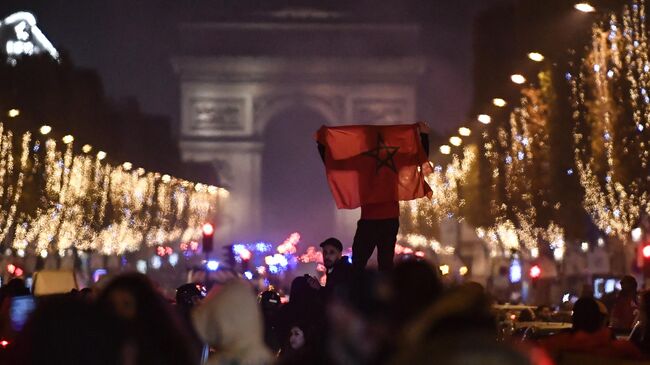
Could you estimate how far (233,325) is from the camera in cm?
686

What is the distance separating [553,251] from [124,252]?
93.2ft

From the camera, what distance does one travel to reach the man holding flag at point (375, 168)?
38.9ft

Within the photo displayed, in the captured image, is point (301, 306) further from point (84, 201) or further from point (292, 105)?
point (292, 105)

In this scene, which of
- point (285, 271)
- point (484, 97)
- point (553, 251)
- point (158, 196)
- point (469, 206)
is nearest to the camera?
point (553, 251)

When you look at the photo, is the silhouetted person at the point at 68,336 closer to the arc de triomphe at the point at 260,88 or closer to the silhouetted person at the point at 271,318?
the silhouetted person at the point at 271,318

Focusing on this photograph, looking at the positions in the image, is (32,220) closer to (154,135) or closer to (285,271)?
(285,271)

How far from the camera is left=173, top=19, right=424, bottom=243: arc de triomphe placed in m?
94.5

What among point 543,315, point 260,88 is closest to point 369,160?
point 543,315

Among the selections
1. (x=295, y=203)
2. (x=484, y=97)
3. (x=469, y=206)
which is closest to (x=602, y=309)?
(x=469, y=206)

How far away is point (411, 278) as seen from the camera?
16.7 ft

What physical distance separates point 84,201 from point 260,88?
3754cm

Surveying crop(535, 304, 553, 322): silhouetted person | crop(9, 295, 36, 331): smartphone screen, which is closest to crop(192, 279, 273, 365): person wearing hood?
crop(9, 295, 36, 331): smartphone screen

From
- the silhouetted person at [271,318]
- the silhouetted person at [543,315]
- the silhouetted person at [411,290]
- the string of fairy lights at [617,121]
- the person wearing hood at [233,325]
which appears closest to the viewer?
the silhouetted person at [411,290]

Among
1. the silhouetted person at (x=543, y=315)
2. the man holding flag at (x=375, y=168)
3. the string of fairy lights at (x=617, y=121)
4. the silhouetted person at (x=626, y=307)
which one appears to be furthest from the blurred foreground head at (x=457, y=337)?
the string of fairy lights at (x=617, y=121)
